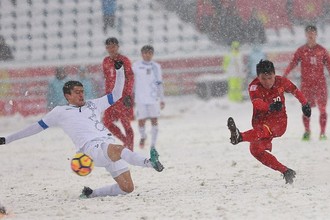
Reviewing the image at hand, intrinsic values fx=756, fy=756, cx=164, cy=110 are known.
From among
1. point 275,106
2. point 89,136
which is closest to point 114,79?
point 89,136

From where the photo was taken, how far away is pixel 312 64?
12273mm

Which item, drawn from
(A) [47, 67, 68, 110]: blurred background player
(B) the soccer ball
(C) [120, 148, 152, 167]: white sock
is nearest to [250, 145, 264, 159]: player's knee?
(C) [120, 148, 152, 167]: white sock

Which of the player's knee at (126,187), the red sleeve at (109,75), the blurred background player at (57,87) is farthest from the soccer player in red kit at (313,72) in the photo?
the blurred background player at (57,87)

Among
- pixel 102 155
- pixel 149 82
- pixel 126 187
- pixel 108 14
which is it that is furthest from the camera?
pixel 108 14

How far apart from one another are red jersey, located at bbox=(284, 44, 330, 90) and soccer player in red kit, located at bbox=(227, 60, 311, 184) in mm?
4321

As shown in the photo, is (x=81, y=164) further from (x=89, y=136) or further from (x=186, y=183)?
(x=186, y=183)

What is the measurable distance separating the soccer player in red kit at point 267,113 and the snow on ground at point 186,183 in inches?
10.6

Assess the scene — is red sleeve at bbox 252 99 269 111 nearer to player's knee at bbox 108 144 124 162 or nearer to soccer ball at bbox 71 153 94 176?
player's knee at bbox 108 144 124 162

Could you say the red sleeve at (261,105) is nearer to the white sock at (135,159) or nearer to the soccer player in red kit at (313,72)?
the white sock at (135,159)

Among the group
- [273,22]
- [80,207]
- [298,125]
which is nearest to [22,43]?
[273,22]

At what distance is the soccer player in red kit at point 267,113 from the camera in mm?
7629

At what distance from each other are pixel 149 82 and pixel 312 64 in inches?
111

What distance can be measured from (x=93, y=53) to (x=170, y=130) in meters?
7.48

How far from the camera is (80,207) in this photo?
696 centimetres
